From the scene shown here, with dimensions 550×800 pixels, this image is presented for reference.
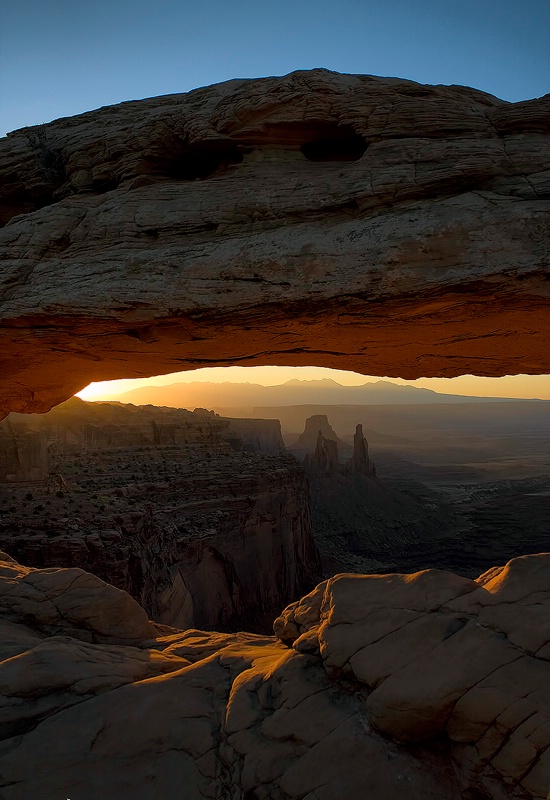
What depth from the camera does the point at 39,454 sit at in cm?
2072

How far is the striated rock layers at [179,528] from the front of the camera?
50.5 ft

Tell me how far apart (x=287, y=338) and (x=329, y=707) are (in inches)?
255

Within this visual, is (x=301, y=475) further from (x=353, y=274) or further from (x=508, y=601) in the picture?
(x=508, y=601)

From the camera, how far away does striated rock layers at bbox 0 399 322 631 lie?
1538cm

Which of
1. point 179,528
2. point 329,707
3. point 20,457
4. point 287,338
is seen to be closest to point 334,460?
point 179,528

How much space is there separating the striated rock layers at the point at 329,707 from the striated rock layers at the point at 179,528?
10.1 meters

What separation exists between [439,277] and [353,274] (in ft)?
4.37

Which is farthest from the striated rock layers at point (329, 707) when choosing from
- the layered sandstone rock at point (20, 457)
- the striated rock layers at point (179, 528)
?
the layered sandstone rock at point (20, 457)

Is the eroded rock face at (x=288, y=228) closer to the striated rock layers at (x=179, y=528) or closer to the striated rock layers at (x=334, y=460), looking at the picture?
the striated rock layers at (x=179, y=528)

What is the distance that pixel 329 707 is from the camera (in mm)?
4582

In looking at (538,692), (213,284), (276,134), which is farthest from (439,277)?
(538,692)

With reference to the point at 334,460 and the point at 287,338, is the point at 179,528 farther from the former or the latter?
the point at 334,460

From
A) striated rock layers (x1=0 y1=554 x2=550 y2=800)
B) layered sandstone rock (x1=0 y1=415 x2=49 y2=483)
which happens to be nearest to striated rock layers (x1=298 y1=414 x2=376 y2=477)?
layered sandstone rock (x1=0 y1=415 x2=49 y2=483)

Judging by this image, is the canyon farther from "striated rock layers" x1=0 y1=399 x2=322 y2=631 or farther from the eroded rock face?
"striated rock layers" x1=0 y1=399 x2=322 y2=631
